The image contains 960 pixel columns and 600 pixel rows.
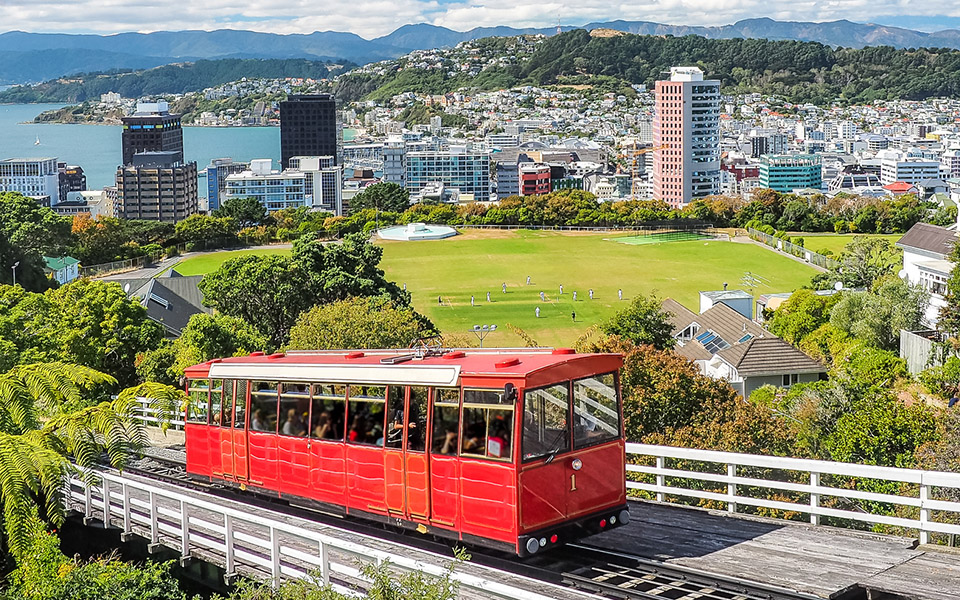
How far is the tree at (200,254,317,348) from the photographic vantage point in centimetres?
3906

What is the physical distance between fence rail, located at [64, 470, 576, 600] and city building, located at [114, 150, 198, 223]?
451ft

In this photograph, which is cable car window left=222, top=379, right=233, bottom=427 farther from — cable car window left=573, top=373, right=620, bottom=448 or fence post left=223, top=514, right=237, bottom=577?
cable car window left=573, top=373, right=620, bottom=448

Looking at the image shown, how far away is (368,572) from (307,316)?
2265 centimetres

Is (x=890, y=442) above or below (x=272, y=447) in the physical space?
below

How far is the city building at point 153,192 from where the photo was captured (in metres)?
146

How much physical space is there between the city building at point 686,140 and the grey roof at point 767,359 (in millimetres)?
134398

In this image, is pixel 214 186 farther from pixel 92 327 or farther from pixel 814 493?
pixel 814 493

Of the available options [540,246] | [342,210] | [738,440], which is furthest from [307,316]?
[342,210]

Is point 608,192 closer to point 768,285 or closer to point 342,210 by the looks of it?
point 342,210

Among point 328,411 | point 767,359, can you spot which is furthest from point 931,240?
point 328,411

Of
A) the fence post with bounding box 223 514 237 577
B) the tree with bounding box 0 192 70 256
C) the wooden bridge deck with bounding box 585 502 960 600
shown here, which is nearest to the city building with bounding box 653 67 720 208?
the tree with bounding box 0 192 70 256

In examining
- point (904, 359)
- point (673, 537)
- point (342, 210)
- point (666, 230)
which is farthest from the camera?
point (342, 210)

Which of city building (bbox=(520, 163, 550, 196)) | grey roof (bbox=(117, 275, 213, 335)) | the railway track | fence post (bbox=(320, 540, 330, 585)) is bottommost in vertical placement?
Result: grey roof (bbox=(117, 275, 213, 335))

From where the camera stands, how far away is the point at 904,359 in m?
39.7
